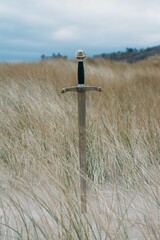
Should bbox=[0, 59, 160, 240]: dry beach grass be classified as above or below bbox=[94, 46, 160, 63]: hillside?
below

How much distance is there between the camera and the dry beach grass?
73.5 inches

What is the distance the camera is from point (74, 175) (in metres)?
2.54

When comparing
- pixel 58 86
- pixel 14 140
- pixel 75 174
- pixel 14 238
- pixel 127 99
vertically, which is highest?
pixel 58 86

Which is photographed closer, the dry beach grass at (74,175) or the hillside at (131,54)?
the dry beach grass at (74,175)

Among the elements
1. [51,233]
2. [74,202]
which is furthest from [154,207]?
[51,233]

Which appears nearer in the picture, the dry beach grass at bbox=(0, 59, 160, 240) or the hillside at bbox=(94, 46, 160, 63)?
the dry beach grass at bbox=(0, 59, 160, 240)

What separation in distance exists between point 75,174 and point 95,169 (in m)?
0.31

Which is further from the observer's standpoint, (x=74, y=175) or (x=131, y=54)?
(x=131, y=54)

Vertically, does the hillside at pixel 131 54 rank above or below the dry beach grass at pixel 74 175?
above

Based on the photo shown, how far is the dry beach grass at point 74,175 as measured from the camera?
1866 mm

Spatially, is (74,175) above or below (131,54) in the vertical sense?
below

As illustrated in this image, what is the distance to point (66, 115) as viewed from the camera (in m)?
3.92

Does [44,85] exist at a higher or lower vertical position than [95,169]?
higher

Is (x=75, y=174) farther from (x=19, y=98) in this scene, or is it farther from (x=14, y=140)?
(x=19, y=98)
